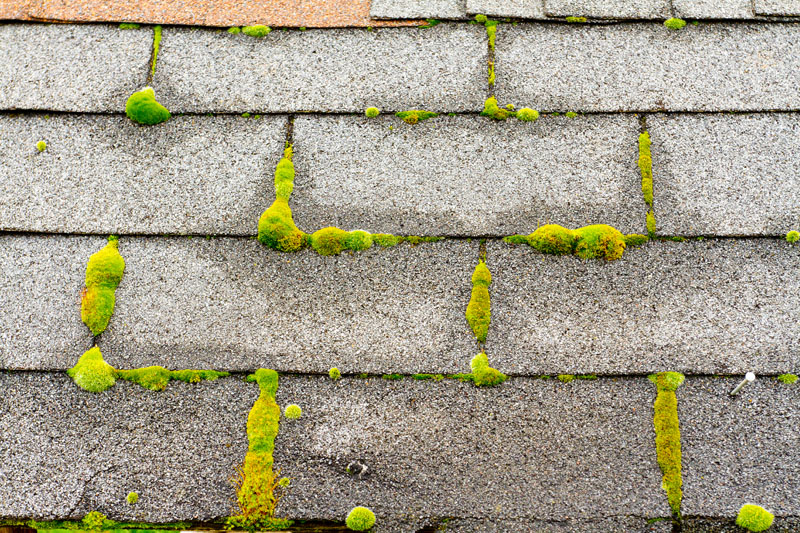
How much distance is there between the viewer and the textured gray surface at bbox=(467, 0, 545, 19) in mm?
3820

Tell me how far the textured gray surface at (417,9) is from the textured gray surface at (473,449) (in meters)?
2.39

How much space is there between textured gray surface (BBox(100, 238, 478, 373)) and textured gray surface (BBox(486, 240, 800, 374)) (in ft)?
0.91

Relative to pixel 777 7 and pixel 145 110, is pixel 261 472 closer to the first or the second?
pixel 145 110

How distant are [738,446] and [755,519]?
1.09 feet

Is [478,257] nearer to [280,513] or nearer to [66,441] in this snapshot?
[280,513]

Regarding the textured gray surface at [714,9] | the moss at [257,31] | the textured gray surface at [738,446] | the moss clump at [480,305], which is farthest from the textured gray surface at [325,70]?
the textured gray surface at [738,446]

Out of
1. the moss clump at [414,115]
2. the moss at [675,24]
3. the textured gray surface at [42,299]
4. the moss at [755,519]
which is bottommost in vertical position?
the moss at [755,519]

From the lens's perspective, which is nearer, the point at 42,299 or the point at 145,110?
the point at 42,299

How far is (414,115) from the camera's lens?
140 inches

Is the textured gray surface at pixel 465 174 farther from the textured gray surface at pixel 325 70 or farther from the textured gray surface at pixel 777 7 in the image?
the textured gray surface at pixel 777 7

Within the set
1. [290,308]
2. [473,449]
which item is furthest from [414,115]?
[473,449]

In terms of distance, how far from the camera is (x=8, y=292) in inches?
127

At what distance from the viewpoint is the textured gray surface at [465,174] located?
10.9 ft

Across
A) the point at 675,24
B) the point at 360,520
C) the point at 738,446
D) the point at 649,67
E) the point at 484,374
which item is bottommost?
the point at 360,520
